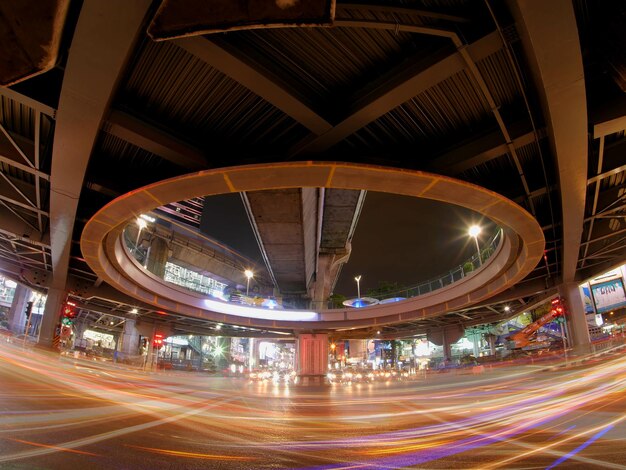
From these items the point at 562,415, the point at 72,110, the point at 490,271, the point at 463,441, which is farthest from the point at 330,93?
the point at 490,271

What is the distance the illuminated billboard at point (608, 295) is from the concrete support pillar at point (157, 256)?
46.0 meters

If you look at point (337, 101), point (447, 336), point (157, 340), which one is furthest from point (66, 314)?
point (447, 336)

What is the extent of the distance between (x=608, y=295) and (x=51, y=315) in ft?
155

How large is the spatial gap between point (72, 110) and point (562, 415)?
1289 centimetres

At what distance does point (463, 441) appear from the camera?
5949 mm

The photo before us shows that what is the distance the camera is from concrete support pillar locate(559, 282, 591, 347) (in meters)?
20.8

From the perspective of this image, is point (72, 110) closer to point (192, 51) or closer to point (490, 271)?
point (192, 51)

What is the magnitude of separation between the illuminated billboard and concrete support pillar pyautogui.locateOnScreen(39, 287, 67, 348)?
46169mm

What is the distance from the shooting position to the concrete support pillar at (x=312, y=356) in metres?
34.1

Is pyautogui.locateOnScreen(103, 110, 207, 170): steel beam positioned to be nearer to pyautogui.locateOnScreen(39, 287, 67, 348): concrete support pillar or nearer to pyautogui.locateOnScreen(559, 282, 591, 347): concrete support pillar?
pyautogui.locateOnScreen(39, 287, 67, 348): concrete support pillar

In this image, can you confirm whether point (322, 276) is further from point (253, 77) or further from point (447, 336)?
point (253, 77)

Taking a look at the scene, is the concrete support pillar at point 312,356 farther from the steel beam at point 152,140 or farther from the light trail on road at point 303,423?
the steel beam at point 152,140

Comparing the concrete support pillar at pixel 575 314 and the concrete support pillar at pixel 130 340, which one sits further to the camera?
the concrete support pillar at pixel 130 340

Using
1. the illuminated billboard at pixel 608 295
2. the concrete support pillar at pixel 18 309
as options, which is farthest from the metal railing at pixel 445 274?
the concrete support pillar at pixel 18 309
